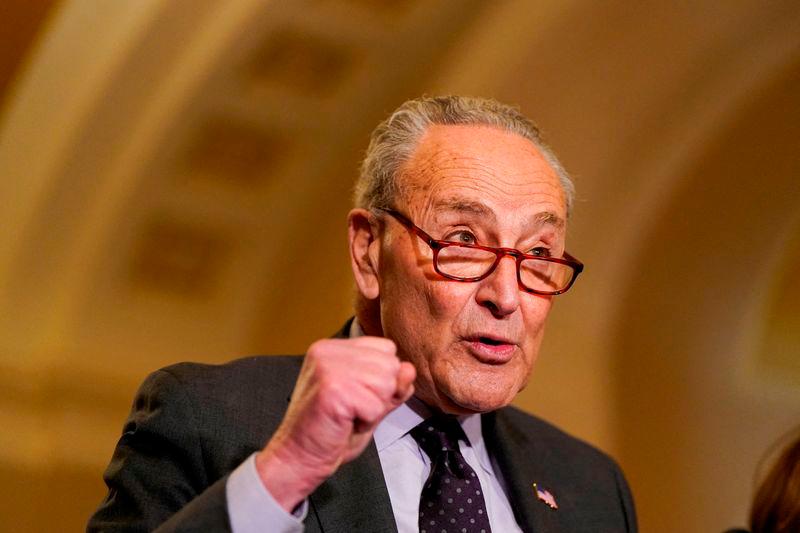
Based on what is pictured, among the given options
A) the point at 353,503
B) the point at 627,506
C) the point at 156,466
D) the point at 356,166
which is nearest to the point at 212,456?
the point at 156,466

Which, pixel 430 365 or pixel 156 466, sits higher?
pixel 430 365

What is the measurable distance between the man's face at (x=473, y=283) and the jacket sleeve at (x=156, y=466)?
1.41 feet

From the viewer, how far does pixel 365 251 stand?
87.4 inches

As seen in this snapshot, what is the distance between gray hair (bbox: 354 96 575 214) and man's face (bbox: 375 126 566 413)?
4cm

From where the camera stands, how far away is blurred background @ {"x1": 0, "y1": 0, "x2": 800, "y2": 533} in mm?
4004

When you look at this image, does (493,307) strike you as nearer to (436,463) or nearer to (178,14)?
(436,463)

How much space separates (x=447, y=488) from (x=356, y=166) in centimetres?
289

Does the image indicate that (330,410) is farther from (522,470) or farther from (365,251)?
(522,470)

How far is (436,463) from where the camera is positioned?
2.08m

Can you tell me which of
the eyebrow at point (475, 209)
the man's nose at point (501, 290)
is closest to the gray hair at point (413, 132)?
the eyebrow at point (475, 209)

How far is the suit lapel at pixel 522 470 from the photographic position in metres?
2.16

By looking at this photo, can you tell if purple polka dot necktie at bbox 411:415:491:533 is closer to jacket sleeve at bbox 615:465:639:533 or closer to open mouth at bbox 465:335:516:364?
open mouth at bbox 465:335:516:364

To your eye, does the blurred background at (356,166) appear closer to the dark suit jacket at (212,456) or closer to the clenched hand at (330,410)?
the dark suit jacket at (212,456)

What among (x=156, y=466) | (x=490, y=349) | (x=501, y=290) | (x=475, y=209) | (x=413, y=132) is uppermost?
(x=413, y=132)
